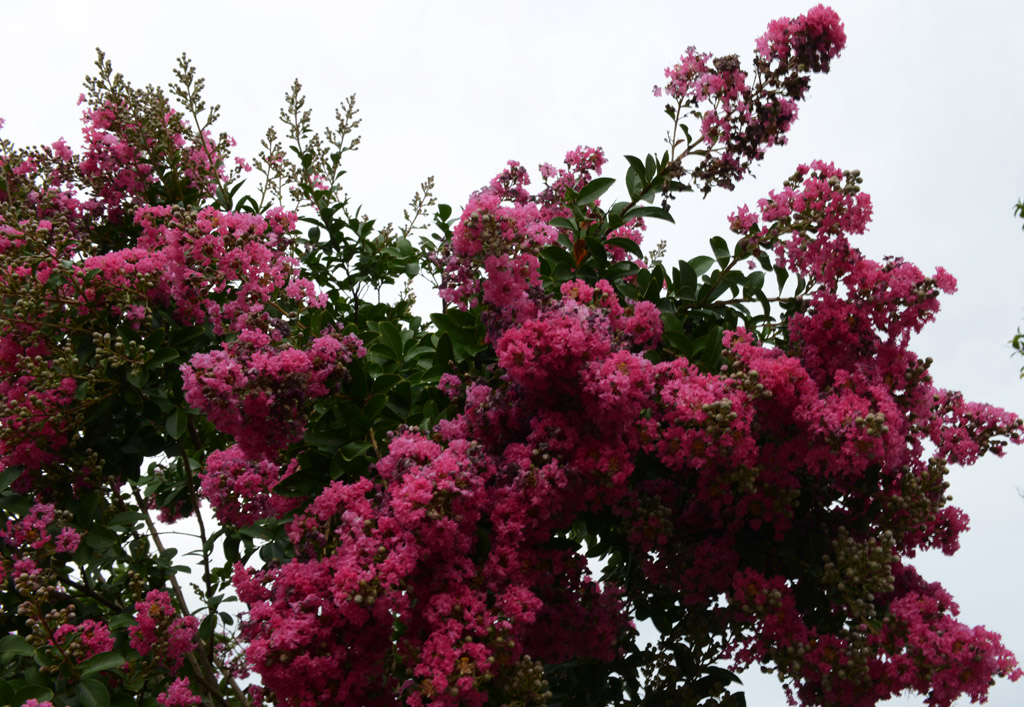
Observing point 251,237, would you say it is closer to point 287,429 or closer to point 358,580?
point 287,429

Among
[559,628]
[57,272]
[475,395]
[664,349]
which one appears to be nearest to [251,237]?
[57,272]

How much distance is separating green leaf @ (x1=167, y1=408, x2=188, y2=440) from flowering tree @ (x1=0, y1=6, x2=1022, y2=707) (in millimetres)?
35

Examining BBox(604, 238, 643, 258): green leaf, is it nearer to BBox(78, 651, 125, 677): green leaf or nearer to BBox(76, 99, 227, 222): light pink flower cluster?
BBox(76, 99, 227, 222): light pink flower cluster

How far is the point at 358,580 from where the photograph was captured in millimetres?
2240

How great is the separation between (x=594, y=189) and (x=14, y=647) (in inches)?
111

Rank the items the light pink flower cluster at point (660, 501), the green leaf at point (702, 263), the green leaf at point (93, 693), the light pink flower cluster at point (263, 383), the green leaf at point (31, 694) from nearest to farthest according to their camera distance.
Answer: the light pink flower cluster at point (660, 501) < the light pink flower cluster at point (263, 383) < the green leaf at point (31, 694) < the green leaf at point (93, 693) < the green leaf at point (702, 263)

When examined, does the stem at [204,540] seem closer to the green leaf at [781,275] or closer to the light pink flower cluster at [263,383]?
the light pink flower cluster at [263,383]

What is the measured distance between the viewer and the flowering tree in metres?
2.42

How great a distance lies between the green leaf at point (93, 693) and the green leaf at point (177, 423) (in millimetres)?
921

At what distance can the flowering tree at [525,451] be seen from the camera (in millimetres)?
2416

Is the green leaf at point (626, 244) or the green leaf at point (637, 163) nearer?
the green leaf at point (626, 244)

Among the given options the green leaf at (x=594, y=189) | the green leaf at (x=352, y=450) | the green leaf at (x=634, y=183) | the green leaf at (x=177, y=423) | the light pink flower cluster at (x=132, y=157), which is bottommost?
the green leaf at (x=352, y=450)

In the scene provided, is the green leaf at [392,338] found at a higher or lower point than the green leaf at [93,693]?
higher

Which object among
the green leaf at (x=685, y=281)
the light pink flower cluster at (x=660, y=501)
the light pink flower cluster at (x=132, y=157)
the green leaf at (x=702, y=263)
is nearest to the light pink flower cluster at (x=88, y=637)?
the light pink flower cluster at (x=660, y=501)
